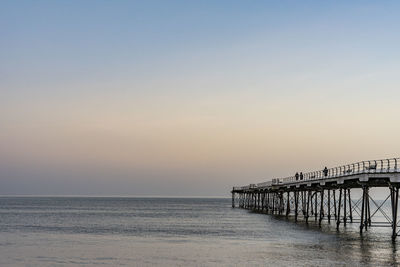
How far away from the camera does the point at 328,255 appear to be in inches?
1394

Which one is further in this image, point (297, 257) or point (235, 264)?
point (297, 257)

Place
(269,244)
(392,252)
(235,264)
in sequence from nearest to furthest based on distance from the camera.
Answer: (235,264), (392,252), (269,244)

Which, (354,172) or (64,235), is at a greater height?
(354,172)

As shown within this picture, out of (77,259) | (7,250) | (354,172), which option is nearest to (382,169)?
(354,172)

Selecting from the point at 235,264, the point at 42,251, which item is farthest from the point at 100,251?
the point at 235,264

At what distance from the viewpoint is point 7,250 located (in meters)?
37.9

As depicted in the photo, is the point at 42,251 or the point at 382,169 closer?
the point at 42,251

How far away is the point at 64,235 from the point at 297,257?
25135mm

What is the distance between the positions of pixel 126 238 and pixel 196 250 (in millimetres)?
11833

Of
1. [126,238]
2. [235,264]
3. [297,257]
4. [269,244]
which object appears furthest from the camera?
[126,238]

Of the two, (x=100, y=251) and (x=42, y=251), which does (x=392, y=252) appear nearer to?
(x=100, y=251)

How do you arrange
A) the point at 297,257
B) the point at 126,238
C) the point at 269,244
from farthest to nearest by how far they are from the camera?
1. the point at 126,238
2. the point at 269,244
3. the point at 297,257

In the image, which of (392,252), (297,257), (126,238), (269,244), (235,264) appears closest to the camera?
(235,264)

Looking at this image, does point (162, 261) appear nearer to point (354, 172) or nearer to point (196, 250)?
point (196, 250)
